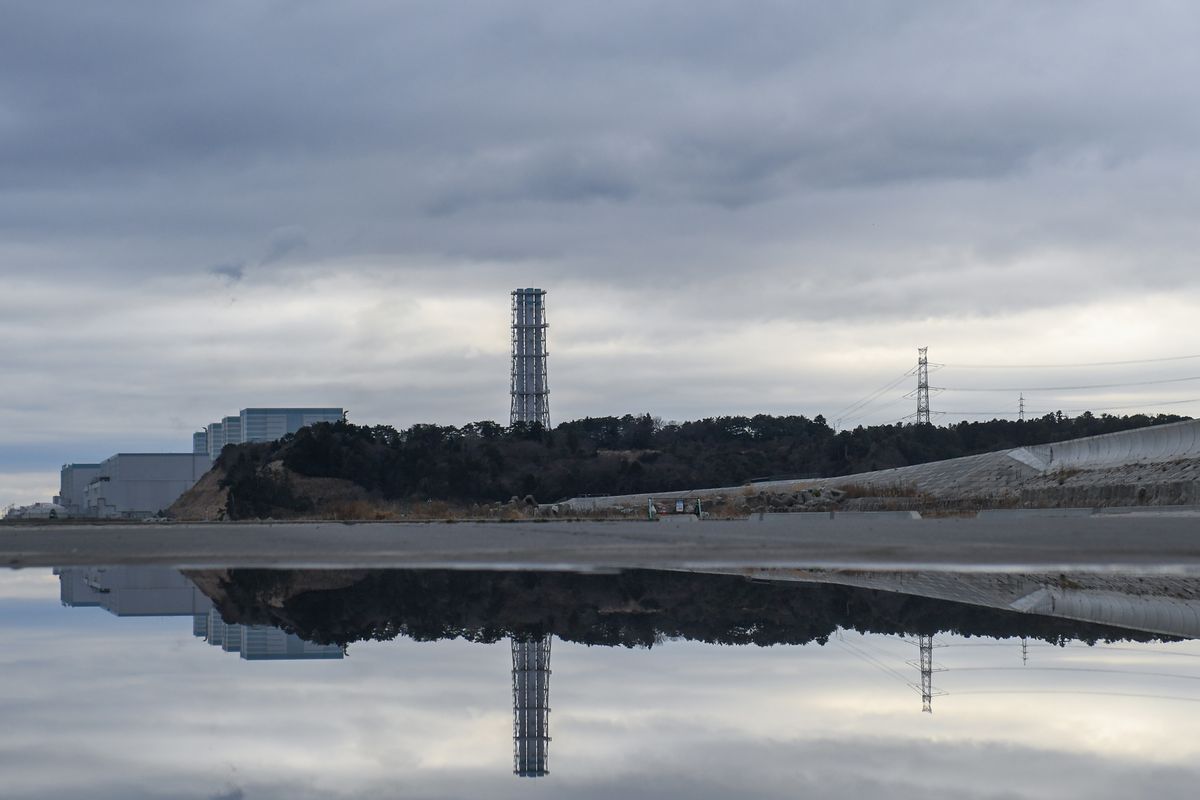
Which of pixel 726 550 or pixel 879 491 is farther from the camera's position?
pixel 879 491

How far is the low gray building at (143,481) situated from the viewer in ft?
378

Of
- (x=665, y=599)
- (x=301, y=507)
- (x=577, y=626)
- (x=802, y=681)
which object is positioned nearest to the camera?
(x=802, y=681)

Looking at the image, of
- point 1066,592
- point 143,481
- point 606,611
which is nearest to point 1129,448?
point 1066,592

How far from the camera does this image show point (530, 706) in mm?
5188

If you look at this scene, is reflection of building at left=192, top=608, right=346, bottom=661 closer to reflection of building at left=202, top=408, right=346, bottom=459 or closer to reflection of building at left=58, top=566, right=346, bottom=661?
reflection of building at left=58, top=566, right=346, bottom=661

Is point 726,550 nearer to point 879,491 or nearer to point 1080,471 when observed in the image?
point 1080,471

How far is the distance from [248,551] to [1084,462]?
117 feet

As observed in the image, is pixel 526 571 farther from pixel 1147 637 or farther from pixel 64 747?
pixel 64 747

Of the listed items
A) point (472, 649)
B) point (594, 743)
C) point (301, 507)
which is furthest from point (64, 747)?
point (301, 507)

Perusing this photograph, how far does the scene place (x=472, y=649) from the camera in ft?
23.0

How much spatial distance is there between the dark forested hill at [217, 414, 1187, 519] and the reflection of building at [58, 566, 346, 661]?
198 feet

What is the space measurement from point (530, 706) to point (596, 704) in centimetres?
29

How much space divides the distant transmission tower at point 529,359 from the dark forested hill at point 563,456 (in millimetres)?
33084

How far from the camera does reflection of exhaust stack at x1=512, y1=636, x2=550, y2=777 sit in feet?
13.7
